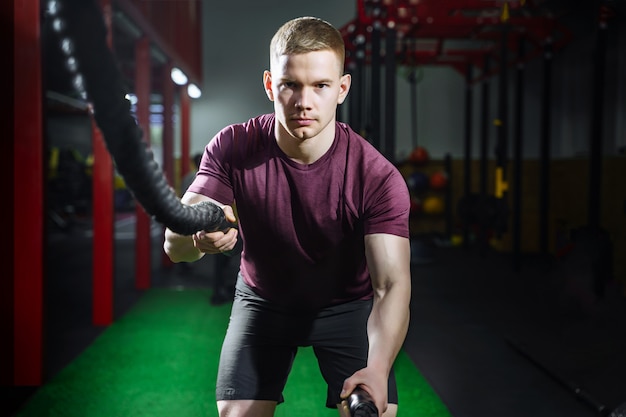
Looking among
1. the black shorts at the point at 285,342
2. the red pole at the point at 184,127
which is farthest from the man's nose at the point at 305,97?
the red pole at the point at 184,127

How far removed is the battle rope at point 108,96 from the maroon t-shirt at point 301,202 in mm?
531

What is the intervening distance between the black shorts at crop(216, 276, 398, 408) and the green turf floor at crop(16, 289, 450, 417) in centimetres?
83

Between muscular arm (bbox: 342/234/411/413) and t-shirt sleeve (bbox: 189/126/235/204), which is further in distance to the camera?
t-shirt sleeve (bbox: 189/126/235/204)

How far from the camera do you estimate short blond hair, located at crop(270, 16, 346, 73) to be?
3.66 feet

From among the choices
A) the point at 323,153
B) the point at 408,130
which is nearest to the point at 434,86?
the point at 408,130

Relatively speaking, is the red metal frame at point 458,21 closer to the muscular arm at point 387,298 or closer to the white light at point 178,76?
the white light at point 178,76

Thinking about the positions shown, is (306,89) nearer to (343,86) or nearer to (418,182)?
(343,86)

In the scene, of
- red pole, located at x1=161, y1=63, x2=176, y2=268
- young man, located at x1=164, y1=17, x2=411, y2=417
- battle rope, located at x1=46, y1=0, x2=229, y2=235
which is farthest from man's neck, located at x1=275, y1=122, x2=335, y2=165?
red pole, located at x1=161, y1=63, x2=176, y2=268

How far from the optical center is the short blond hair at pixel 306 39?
111cm

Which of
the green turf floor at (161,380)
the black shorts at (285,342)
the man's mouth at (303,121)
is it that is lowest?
the green turf floor at (161,380)

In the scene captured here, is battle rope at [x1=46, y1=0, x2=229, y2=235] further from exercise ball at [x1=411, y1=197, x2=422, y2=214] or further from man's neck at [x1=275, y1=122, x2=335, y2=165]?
exercise ball at [x1=411, y1=197, x2=422, y2=214]

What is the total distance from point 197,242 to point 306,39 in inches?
16.8

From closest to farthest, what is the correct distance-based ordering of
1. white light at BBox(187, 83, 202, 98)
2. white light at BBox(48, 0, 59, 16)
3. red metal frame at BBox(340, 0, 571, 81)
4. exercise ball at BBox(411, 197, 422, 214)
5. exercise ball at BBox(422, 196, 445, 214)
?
white light at BBox(48, 0, 59, 16), red metal frame at BBox(340, 0, 571, 81), white light at BBox(187, 83, 202, 98), exercise ball at BBox(411, 197, 422, 214), exercise ball at BBox(422, 196, 445, 214)

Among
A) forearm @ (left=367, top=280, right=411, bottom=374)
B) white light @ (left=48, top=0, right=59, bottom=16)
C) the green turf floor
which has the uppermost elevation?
white light @ (left=48, top=0, right=59, bottom=16)
